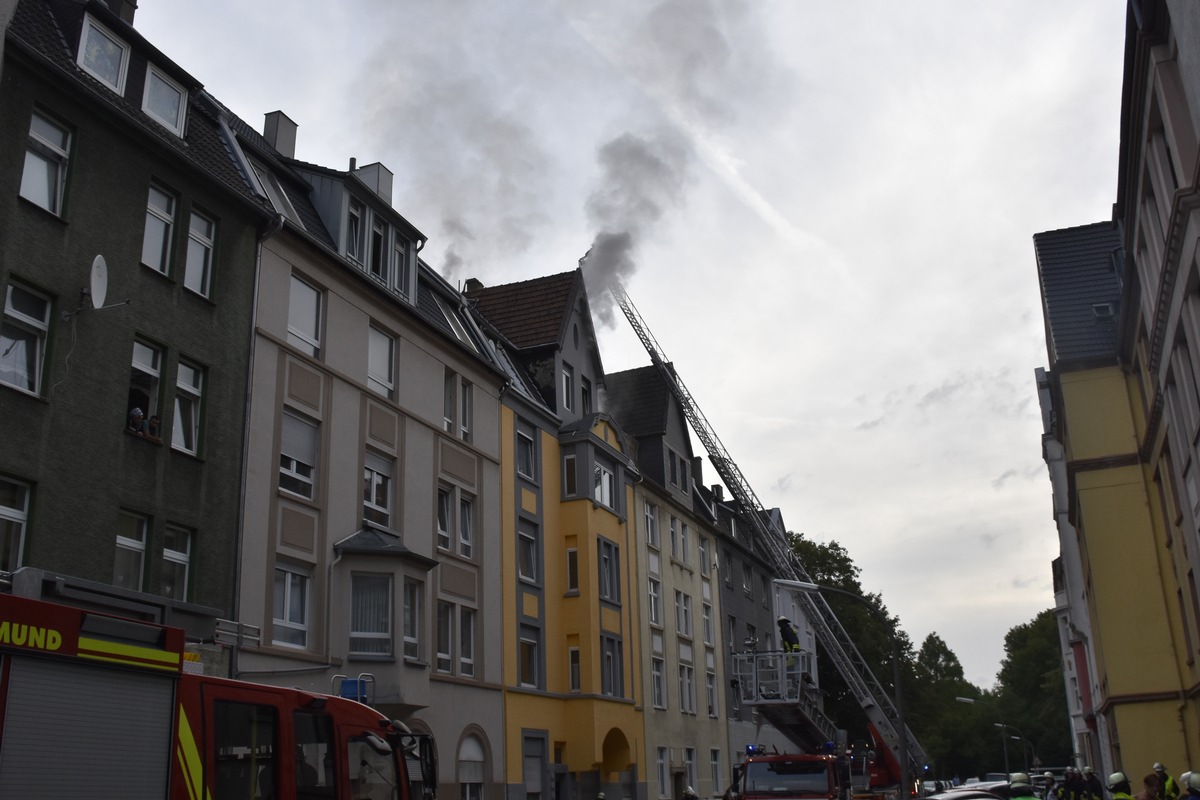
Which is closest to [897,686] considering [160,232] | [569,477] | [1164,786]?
[569,477]

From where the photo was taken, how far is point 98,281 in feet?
51.5

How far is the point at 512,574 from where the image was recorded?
1094 inches

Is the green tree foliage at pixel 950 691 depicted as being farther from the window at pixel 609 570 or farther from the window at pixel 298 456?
the window at pixel 298 456

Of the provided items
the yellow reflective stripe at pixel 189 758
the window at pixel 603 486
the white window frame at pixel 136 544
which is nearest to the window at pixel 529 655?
the window at pixel 603 486

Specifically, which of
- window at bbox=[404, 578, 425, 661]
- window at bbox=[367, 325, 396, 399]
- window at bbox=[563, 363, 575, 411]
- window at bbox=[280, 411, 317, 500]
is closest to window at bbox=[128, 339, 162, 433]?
window at bbox=[280, 411, 317, 500]

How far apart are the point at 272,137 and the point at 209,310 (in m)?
9.38

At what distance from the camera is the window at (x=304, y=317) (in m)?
21.2

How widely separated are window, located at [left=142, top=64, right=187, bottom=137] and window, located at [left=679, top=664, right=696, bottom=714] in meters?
25.4

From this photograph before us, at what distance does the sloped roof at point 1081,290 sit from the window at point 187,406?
66.9 ft

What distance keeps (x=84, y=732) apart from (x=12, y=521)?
8.25 meters

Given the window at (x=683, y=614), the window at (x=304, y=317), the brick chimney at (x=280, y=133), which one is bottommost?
the window at (x=683, y=614)

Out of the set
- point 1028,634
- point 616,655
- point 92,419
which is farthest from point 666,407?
point 1028,634

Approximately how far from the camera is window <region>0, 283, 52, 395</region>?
15008mm

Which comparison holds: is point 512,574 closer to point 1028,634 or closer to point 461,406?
point 461,406
